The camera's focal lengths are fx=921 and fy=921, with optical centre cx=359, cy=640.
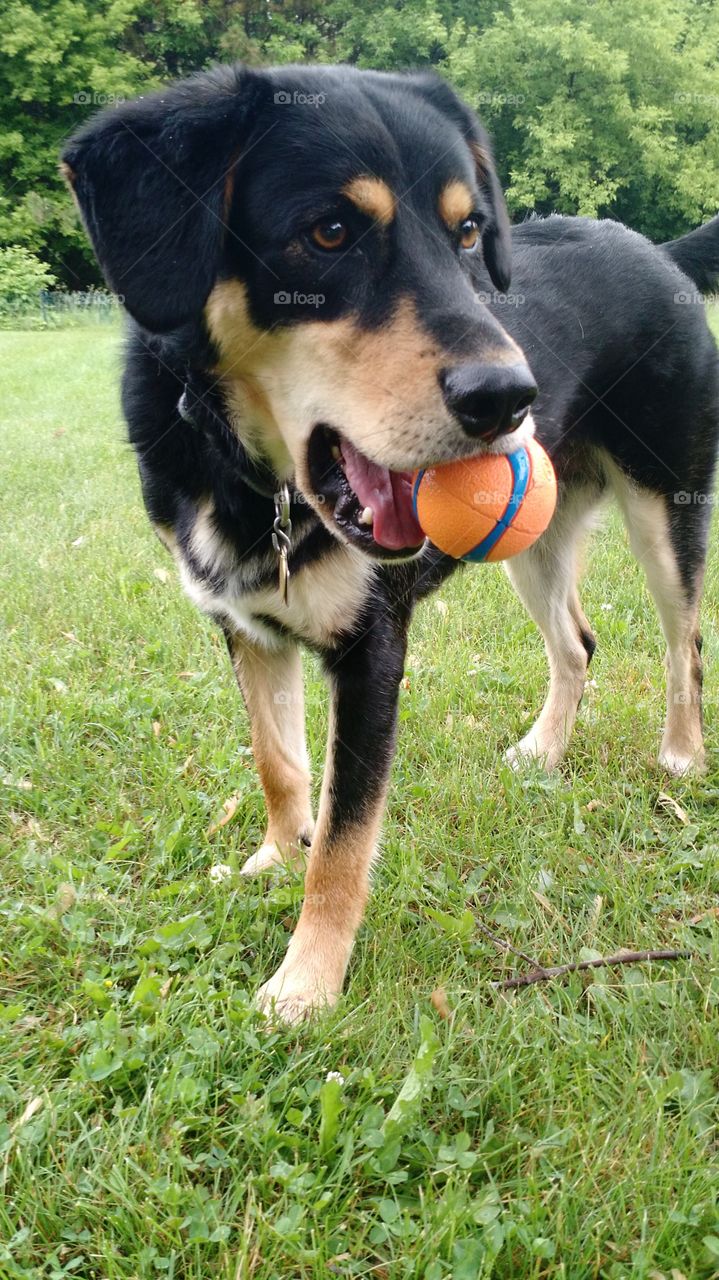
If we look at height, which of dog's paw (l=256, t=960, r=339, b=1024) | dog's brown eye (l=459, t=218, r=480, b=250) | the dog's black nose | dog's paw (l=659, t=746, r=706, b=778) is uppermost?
dog's brown eye (l=459, t=218, r=480, b=250)

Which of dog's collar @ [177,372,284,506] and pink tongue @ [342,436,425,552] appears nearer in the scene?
pink tongue @ [342,436,425,552]

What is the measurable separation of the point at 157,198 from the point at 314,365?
494 millimetres

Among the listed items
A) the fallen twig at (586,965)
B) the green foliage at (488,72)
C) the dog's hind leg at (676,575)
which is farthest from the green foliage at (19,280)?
the fallen twig at (586,965)

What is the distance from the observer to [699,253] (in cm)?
360

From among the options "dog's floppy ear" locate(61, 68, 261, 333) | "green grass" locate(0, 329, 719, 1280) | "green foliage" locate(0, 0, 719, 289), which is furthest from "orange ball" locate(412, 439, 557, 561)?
"green foliage" locate(0, 0, 719, 289)

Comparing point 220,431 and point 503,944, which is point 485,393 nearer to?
point 220,431

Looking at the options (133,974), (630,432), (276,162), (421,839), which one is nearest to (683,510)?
(630,432)

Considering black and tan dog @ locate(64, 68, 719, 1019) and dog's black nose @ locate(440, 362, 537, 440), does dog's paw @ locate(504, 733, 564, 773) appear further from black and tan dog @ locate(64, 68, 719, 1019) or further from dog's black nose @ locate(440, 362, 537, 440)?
dog's black nose @ locate(440, 362, 537, 440)

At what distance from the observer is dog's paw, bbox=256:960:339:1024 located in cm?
207

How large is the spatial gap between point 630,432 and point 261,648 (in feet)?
5.10

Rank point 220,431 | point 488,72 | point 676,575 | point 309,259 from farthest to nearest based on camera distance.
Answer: point 488,72
point 676,575
point 220,431
point 309,259

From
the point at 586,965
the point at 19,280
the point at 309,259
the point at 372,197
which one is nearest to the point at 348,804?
the point at 586,965

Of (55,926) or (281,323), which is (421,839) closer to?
(55,926)

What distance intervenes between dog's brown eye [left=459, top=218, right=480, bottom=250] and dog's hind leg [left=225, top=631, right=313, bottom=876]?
117 cm
